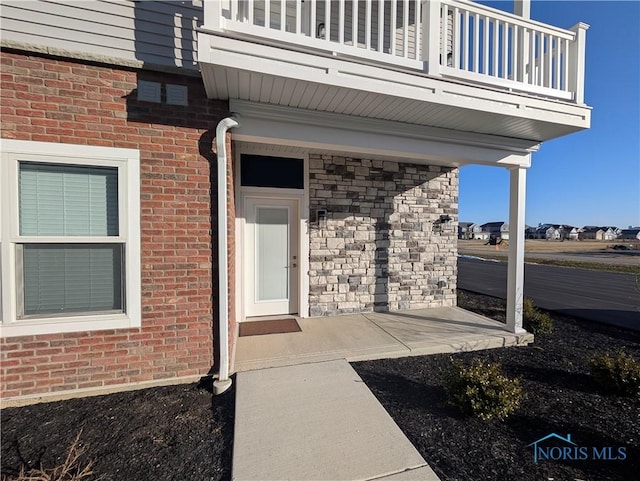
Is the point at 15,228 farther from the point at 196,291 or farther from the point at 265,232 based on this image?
the point at 265,232

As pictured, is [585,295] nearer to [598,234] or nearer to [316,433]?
[316,433]

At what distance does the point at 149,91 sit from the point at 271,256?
297 centimetres

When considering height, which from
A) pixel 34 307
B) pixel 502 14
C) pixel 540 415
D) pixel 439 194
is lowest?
pixel 540 415

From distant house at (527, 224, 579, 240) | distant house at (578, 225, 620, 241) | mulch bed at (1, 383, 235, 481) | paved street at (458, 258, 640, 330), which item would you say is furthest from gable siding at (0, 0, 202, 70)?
distant house at (578, 225, 620, 241)

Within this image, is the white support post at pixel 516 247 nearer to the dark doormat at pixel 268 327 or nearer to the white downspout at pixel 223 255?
the dark doormat at pixel 268 327

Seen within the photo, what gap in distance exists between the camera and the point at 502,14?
340 cm

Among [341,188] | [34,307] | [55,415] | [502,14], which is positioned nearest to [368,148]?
[341,188]

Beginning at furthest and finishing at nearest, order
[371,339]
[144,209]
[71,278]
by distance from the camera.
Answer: [371,339], [144,209], [71,278]

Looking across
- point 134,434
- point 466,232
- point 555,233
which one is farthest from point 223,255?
point 555,233

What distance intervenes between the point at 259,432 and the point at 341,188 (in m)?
3.97

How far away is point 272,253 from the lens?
5.09m

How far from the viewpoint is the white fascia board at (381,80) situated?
2.49 metres

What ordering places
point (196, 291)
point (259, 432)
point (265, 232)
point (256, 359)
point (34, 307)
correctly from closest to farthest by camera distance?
point (259, 432) < point (34, 307) < point (196, 291) < point (256, 359) < point (265, 232)

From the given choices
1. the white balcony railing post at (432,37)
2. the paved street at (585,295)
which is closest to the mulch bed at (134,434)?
the white balcony railing post at (432,37)
